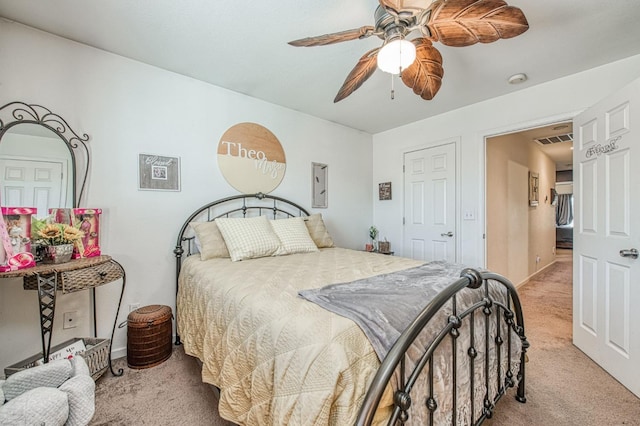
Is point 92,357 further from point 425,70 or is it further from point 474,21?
point 474,21

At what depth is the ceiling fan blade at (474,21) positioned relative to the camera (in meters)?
1.22

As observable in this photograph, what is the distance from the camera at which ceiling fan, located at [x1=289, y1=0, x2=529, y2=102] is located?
1240 millimetres

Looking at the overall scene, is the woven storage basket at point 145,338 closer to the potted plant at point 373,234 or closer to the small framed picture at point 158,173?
the small framed picture at point 158,173

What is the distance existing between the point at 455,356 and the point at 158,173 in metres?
2.54

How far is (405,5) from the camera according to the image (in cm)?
135

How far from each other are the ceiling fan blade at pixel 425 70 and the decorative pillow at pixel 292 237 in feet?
5.17

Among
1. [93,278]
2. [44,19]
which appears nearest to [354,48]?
[44,19]

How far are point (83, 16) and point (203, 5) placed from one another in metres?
0.85

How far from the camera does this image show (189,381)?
1856mm

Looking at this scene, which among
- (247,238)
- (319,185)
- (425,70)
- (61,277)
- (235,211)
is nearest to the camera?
(61,277)

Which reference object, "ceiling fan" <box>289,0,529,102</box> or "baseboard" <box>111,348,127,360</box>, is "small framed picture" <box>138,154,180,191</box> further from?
"ceiling fan" <box>289,0,529,102</box>

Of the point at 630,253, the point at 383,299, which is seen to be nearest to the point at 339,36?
the point at 383,299

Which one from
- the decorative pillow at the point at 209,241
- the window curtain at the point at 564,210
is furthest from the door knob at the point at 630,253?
the window curtain at the point at 564,210

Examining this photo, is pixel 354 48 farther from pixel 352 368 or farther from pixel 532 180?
pixel 532 180
